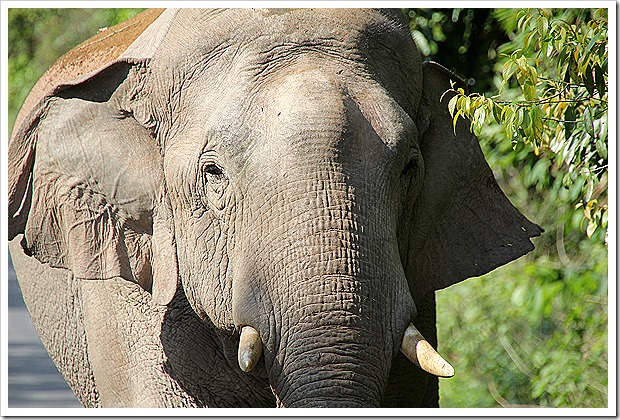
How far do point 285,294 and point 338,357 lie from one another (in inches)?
8.0

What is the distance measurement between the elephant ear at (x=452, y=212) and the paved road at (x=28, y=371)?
330cm

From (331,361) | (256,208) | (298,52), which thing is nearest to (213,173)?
(256,208)

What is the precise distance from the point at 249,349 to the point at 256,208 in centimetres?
35

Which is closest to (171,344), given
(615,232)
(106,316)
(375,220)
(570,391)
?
(106,316)

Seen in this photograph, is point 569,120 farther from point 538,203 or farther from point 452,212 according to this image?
point 538,203

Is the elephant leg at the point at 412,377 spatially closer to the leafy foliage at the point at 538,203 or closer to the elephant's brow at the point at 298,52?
the leafy foliage at the point at 538,203

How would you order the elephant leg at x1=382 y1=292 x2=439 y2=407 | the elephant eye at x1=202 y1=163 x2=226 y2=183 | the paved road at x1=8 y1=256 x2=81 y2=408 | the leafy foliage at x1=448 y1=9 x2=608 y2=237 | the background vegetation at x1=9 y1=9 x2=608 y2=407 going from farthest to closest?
the paved road at x1=8 y1=256 x2=81 y2=408
the elephant leg at x1=382 y1=292 x2=439 y2=407
the background vegetation at x1=9 y1=9 x2=608 y2=407
the leafy foliage at x1=448 y1=9 x2=608 y2=237
the elephant eye at x1=202 y1=163 x2=226 y2=183

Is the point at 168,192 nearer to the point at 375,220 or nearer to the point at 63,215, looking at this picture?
the point at 63,215

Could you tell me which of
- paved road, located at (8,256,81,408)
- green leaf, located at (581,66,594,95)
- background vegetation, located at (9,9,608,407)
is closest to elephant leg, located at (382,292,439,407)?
background vegetation, located at (9,9,608,407)

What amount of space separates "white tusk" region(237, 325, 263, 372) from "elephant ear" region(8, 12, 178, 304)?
20.1 inches

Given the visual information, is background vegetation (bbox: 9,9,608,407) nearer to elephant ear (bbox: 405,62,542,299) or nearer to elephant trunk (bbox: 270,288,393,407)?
elephant ear (bbox: 405,62,542,299)

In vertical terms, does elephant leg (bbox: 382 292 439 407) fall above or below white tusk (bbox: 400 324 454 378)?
below

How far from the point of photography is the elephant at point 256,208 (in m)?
2.97

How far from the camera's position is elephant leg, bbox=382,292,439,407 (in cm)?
392
